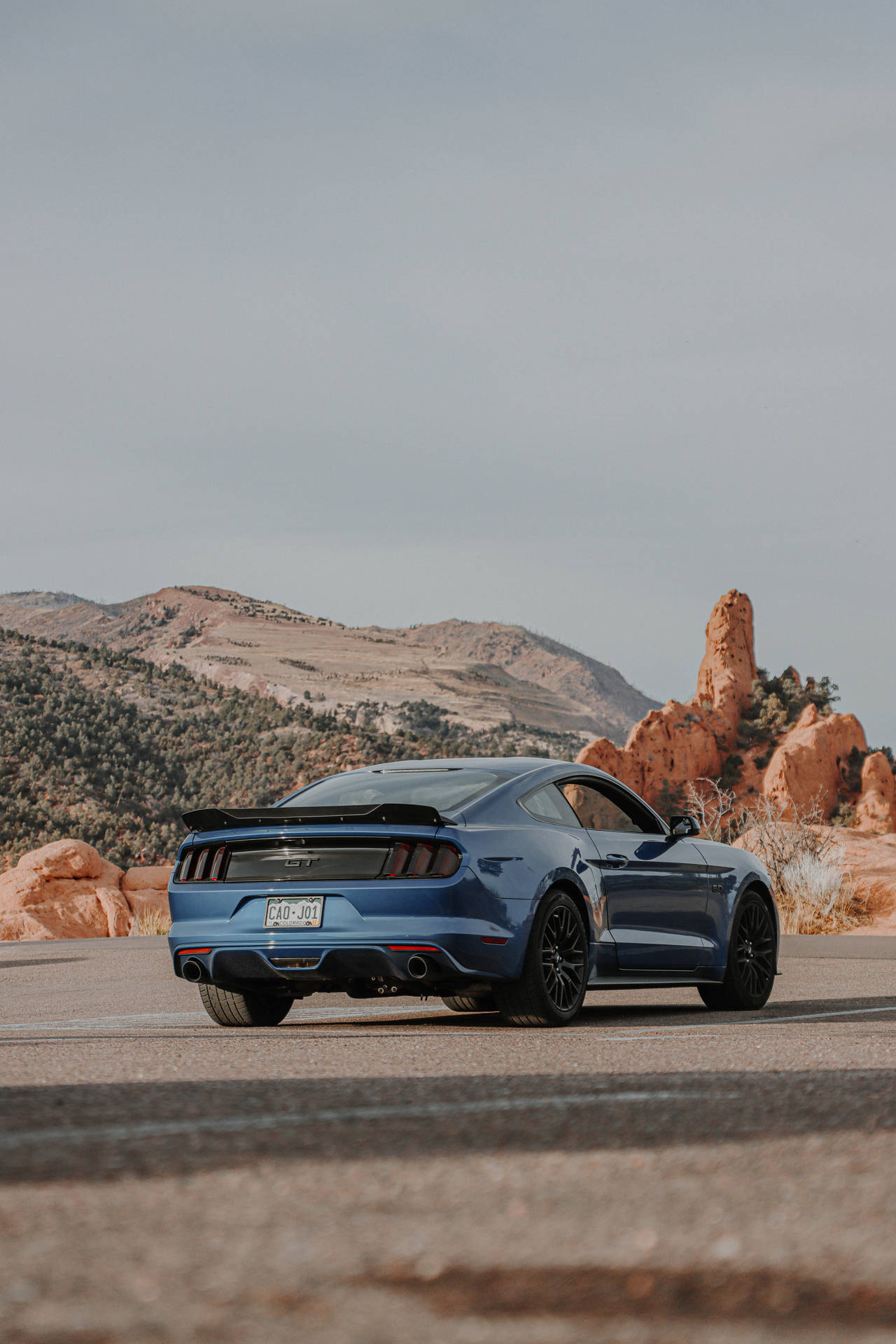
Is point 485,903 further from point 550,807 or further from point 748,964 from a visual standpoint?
point 748,964

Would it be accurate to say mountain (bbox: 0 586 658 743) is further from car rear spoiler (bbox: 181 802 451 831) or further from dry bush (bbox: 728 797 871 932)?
car rear spoiler (bbox: 181 802 451 831)

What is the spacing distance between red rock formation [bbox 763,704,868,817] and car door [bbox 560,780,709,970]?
28.7 metres

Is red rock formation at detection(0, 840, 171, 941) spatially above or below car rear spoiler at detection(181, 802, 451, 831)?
below

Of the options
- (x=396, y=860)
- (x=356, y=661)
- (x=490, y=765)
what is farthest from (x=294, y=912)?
(x=356, y=661)

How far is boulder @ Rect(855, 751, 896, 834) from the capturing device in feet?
124

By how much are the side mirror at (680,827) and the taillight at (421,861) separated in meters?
2.30

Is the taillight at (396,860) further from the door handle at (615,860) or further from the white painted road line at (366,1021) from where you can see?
the door handle at (615,860)

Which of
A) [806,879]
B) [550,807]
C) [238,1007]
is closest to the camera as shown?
[238,1007]

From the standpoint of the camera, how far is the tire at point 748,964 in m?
9.93

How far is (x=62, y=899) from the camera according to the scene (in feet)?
80.3

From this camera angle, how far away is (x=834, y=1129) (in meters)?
4.42

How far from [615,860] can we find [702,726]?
33808 millimetres

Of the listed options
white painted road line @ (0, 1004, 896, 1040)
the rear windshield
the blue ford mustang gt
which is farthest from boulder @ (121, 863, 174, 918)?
the blue ford mustang gt

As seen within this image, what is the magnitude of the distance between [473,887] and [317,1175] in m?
4.13
